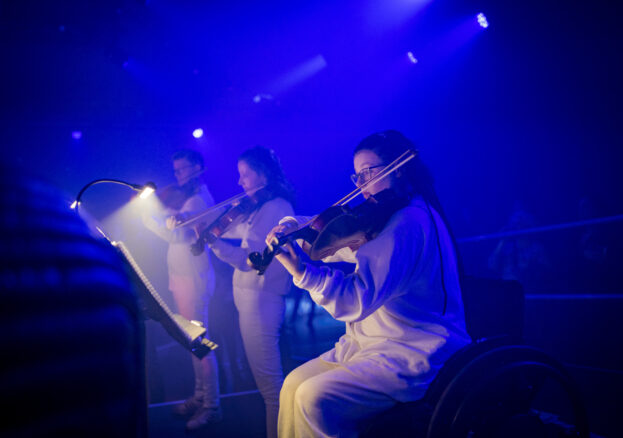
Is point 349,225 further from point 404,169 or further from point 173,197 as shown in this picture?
point 173,197

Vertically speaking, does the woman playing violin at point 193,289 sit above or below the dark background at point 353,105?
below

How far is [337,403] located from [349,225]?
0.81 meters

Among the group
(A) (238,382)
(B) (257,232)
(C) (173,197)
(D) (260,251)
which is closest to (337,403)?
(D) (260,251)

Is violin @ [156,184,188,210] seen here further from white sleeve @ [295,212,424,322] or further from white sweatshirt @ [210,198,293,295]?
white sleeve @ [295,212,424,322]

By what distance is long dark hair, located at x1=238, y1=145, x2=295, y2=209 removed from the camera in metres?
2.94

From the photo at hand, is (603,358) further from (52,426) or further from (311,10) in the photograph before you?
(311,10)

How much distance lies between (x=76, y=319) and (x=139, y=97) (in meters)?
6.58

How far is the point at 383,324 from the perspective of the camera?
1.64 m

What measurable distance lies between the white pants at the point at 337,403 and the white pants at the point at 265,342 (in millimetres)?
1001

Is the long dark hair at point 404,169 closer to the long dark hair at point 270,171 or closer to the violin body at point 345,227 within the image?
the violin body at point 345,227

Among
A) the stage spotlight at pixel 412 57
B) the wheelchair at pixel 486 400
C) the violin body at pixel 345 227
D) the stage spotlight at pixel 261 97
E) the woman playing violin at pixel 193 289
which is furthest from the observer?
the stage spotlight at pixel 261 97

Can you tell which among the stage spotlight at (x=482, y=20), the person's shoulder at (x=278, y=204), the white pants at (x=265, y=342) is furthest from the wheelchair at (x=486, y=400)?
the stage spotlight at (x=482, y=20)

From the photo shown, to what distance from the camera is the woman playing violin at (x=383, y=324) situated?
4.66 ft

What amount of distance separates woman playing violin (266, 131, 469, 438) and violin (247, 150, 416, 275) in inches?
1.9
